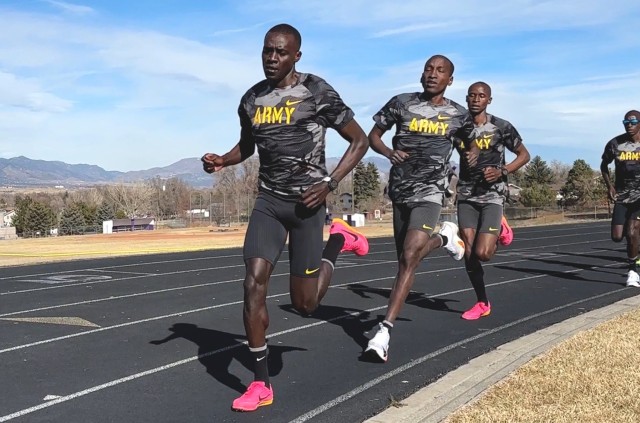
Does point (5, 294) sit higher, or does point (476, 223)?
point (476, 223)

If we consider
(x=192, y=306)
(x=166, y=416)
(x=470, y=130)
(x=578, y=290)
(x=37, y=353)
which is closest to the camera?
(x=166, y=416)

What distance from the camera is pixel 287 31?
4918 mm

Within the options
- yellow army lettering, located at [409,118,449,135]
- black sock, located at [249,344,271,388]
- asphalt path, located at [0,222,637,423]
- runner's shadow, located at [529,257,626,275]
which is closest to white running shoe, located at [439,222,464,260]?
asphalt path, located at [0,222,637,423]

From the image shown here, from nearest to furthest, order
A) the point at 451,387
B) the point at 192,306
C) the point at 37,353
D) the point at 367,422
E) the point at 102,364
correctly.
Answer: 1. the point at 367,422
2. the point at 451,387
3. the point at 102,364
4. the point at 37,353
5. the point at 192,306

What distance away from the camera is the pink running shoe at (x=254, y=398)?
15.1 ft

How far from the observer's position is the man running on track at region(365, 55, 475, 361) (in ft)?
21.4

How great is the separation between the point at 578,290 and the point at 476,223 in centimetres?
338

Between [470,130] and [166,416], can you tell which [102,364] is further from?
[470,130]

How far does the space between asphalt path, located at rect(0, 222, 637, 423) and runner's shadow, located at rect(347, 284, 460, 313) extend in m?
0.03

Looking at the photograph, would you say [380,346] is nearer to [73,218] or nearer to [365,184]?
[73,218]

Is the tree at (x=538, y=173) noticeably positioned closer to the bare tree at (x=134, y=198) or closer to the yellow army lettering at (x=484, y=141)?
the bare tree at (x=134, y=198)

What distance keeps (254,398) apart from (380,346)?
1463mm

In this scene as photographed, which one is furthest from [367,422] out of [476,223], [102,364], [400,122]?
[476,223]

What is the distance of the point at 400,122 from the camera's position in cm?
674
